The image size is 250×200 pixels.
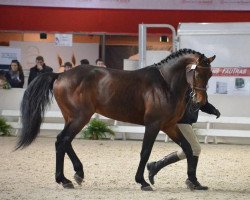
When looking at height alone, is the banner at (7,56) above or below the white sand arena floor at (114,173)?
above

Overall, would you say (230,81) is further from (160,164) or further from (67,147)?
(67,147)

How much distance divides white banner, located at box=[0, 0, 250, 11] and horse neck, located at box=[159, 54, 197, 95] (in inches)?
512

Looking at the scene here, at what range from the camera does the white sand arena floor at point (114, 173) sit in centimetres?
938

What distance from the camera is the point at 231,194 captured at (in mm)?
9562

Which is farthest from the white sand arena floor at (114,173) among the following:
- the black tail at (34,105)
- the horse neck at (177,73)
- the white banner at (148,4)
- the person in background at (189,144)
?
the white banner at (148,4)

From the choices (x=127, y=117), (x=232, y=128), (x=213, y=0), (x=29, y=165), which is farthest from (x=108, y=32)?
(x=127, y=117)

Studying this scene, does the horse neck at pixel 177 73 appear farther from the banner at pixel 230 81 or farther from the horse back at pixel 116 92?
the banner at pixel 230 81

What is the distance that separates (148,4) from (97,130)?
6.65 metres

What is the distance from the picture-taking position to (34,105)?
10328 millimetres

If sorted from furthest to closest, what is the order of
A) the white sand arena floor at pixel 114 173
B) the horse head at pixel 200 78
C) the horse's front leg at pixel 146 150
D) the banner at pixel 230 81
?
1. the banner at pixel 230 81
2. the horse's front leg at pixel 146 150
3. the horse head at pixel 200 78
4. the white sand arena floor at pixel 114 173

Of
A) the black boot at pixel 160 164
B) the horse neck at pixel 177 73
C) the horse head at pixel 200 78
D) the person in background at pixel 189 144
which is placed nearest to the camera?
the horse head at pixel 200 78

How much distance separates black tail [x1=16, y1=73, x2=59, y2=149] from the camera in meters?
10.2

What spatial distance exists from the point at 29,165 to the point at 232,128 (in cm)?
644

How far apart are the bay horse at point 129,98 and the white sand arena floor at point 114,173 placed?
1.32ft
